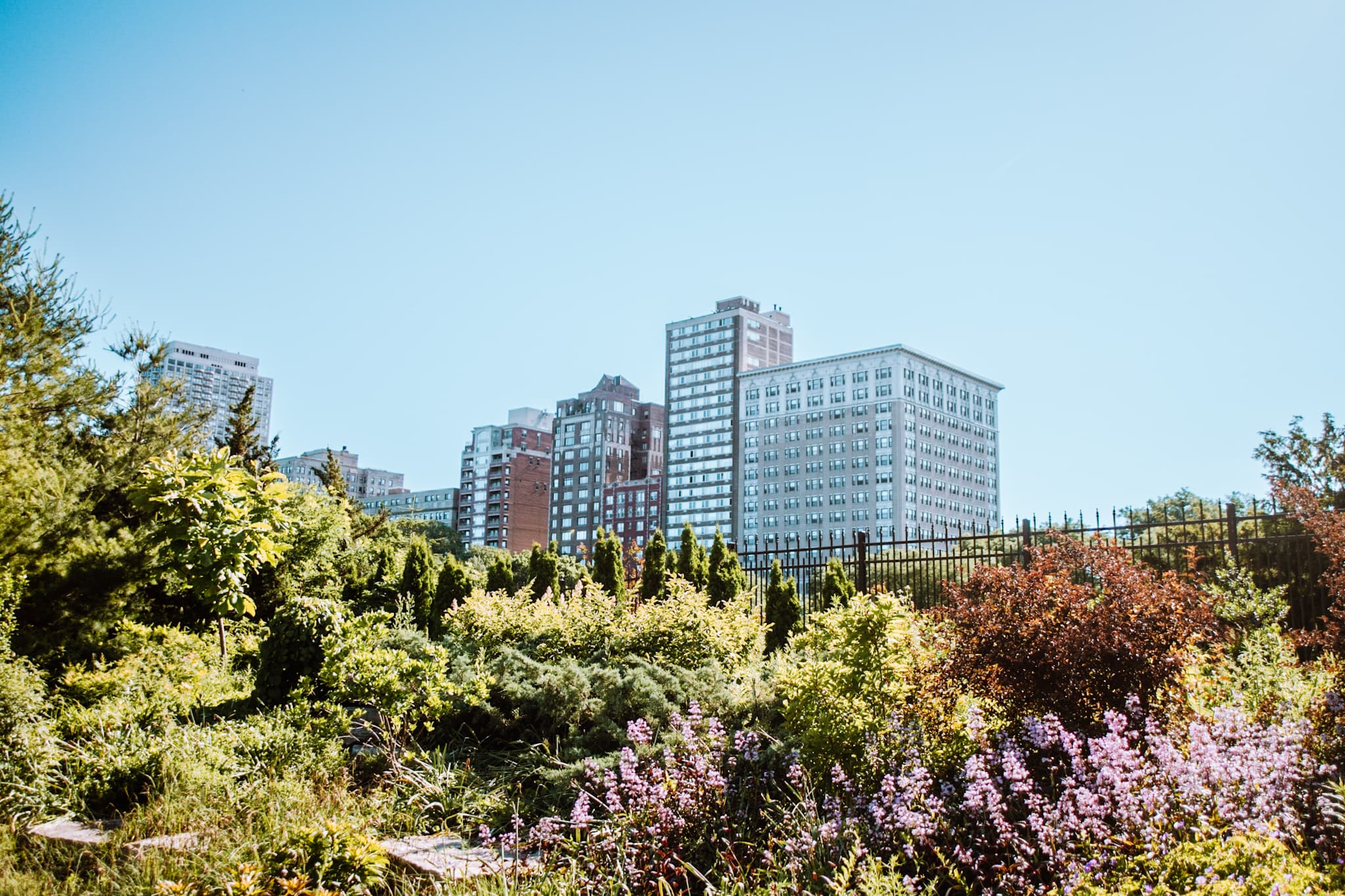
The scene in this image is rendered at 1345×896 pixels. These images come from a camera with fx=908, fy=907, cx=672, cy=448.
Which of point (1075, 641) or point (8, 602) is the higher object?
point (1075, 641)

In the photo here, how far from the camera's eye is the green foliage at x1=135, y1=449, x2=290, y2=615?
28.6 feet

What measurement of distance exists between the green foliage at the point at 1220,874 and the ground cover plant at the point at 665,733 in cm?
2

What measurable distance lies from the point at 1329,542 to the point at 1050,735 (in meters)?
3.19

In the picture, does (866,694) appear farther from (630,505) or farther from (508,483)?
(508,483)

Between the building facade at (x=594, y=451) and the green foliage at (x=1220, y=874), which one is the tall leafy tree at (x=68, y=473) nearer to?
the green foliage at (x=1220, y=874)

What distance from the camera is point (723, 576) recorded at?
16141 mm

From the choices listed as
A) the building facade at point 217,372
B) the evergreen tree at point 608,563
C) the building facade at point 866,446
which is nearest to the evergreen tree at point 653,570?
the evergreen tree at point 608,563

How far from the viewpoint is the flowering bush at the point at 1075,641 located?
5.16 meters

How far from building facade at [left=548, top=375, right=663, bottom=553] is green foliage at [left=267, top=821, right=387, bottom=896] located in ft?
401

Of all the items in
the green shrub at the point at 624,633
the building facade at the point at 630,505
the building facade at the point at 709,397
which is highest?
the building facade at the point at 709,397

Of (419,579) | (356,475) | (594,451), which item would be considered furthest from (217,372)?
(419,579)

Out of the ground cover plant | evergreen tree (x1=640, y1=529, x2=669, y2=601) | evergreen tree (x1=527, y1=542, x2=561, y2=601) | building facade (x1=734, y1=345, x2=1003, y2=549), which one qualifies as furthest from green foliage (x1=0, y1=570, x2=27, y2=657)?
building facade (x1=734, y1=345, x2=1003, y2=549)

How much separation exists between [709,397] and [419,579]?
110891mm

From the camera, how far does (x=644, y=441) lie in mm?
139375
